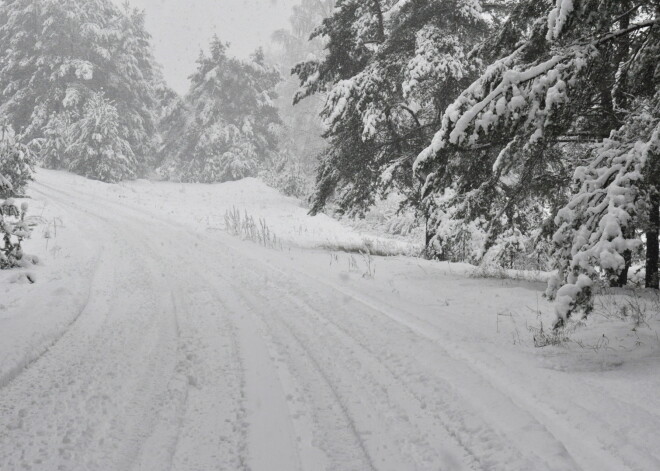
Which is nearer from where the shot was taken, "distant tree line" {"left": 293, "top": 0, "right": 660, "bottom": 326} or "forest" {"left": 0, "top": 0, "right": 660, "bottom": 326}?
"distant tree line" {"left": 293, "top": 0, "right": 660, "bottom": 326}

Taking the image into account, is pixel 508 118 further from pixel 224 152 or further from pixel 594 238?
pixel 224 152

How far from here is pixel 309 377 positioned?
342 centimetres

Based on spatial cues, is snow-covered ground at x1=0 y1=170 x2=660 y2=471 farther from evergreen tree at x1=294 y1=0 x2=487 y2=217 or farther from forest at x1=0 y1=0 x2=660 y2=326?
evergreen tree at x1=294 y1=0 x2=487 y2=217

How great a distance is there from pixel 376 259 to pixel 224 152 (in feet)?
79.9

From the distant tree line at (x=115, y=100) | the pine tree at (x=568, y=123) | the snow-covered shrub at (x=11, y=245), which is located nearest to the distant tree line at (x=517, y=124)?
the pine tree at (x=568, y=123)

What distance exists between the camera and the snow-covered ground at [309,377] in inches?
96.1

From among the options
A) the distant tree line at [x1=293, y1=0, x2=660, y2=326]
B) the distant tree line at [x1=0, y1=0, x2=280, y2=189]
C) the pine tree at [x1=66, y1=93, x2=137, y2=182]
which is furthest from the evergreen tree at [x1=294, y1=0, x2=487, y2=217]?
the distant tree line at [x1=0, y1=0, x2=280, y2=189]

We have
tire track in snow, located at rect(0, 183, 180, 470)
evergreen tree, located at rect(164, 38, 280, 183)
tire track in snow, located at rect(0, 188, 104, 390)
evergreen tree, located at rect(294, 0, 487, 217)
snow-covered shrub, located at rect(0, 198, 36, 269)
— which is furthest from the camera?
evergreen tree, located at rect(164, 38, 280, 183)

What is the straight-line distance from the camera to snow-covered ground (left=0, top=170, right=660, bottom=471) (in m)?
2.44

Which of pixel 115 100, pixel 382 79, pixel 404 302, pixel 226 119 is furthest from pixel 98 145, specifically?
pixel 404 302

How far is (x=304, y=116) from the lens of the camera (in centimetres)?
3512

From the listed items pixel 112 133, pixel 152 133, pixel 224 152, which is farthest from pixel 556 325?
pixel 152 133

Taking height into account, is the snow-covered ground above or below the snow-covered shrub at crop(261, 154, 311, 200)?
below

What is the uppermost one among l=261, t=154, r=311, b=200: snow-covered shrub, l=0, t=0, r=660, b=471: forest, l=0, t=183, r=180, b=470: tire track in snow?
l=261, t=154, r=311, b=200: snow-covered shrub
